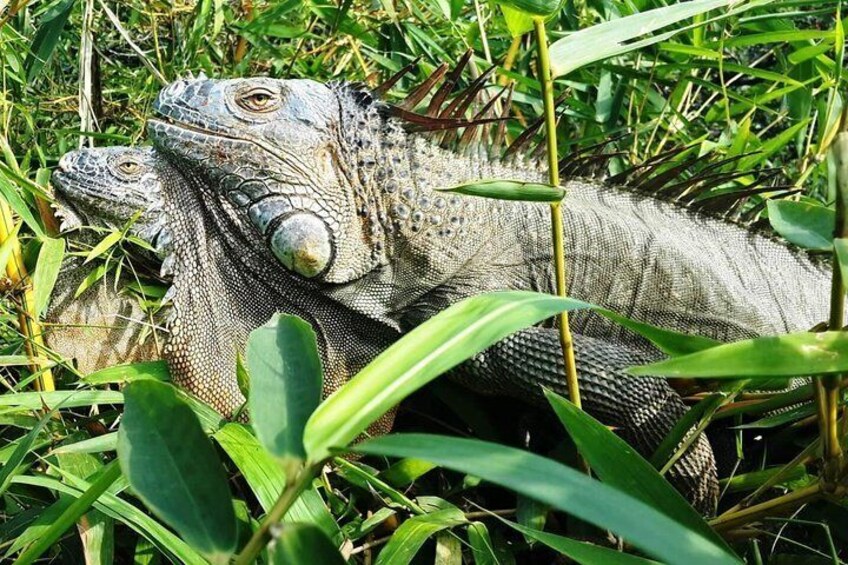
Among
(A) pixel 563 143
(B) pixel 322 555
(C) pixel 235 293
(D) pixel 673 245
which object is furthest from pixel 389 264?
(B) pixel 322 555

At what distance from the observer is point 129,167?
221 centimetres

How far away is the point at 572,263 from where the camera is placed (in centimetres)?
227

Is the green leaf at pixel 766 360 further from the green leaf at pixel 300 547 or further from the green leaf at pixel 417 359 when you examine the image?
the green leaf at pixel 300 547

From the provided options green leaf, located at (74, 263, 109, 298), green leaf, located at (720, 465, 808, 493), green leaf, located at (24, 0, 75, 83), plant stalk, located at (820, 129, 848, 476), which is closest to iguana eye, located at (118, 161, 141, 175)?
green leaf, located at (74, 263, 109, 298)

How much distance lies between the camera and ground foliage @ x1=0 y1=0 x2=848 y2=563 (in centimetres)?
130

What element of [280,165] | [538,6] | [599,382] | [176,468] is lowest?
[599,382]

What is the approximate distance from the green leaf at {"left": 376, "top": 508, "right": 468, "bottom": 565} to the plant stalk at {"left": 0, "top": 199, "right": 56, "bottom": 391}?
694 mm

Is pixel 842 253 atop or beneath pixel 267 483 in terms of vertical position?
atop

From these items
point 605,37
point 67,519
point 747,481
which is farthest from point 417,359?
point 747,481

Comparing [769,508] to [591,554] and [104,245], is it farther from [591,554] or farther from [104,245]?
[104,245]

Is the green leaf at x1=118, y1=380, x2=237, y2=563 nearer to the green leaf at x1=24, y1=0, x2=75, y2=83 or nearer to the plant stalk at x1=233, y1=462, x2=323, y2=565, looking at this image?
the plant stalk at x1=233, y1=462, x2=323, y2=565

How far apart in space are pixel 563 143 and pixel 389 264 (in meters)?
0.87

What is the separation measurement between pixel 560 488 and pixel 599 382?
1.24m

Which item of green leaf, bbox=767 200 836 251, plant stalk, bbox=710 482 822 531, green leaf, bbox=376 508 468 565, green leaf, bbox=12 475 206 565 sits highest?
green leaf, bbox=767 200 836 251
